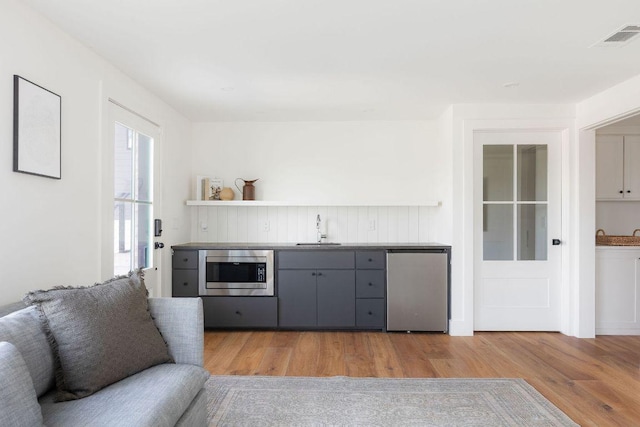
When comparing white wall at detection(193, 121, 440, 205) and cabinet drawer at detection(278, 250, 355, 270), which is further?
white wall at detection(193, 121, 440, 205)

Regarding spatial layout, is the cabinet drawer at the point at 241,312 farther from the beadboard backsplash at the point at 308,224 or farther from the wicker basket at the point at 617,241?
the wicker basket at the point at 617,241

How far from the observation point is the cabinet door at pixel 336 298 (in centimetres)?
412

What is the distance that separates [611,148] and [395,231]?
2.50 metres

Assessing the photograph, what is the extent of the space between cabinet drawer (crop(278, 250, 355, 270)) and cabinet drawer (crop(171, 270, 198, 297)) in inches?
35.2

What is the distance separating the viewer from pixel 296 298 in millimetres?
4125

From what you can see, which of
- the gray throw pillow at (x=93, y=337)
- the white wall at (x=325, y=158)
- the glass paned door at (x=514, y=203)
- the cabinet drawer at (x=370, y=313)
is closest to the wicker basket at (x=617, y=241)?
the glass paned door at (x=514, y=203)

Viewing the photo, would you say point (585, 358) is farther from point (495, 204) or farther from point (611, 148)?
point (611, 148)

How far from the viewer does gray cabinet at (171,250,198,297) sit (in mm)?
4133

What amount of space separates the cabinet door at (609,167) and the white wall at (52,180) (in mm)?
4746

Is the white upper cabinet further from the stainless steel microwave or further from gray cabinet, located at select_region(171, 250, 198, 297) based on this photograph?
gray cabinet, located at select_region(171, 250, 198, 297)

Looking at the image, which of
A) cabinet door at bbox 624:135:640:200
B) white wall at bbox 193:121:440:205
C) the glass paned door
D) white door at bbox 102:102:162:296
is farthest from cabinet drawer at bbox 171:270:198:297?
cabinet door at bbox 624:135:640:200

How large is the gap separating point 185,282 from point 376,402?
2.41 m

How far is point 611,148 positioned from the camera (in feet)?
14.4

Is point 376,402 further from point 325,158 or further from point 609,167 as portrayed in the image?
point 609,167
